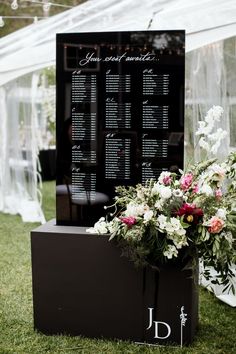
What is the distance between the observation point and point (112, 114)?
3729 mm

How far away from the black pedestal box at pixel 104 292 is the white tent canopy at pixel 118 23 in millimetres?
1901

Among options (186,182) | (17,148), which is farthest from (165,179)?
(17,148)

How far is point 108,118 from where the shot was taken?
12.3 ft

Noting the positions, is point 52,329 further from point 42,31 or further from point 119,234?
point 42,31

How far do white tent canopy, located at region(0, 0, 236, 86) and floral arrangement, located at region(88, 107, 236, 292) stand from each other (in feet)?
4.35

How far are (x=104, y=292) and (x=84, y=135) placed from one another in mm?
1025

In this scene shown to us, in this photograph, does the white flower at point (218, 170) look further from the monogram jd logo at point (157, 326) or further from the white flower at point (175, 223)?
the monogram jd logo at point (157, 326)

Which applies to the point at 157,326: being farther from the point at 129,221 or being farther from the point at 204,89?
the point at 204,89

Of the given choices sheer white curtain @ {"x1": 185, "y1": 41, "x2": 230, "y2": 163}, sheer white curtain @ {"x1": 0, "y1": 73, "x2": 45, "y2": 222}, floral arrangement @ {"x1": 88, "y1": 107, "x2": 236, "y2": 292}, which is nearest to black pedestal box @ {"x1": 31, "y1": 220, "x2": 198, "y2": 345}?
floral arrangement @ {"x1": 88, "y1": 107, "x2": 236, "y2": 292}

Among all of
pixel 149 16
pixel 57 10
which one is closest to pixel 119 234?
pixel 149 16

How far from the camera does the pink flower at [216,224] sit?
312cm

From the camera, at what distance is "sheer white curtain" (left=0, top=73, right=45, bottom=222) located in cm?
852

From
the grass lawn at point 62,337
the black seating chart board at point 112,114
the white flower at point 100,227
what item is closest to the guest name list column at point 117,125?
the black seating chart board at point 112,114

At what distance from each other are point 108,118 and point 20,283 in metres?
2.01
